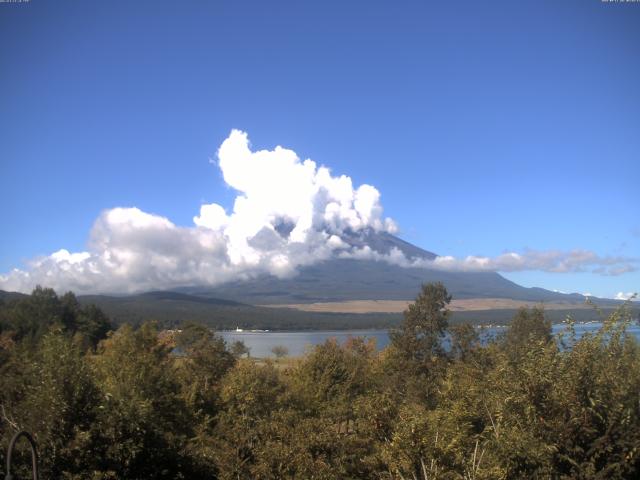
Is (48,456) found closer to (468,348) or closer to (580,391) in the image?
(580,391)

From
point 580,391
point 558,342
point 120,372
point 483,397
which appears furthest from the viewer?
point 120,372

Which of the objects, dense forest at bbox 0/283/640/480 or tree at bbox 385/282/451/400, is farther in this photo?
tree at bbox 385/282/451/400

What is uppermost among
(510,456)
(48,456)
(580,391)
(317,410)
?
(580,391)

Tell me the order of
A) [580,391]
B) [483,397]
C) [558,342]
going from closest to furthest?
[580,391] → [558,342] → [483,397]

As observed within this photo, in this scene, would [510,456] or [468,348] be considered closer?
[510,456]

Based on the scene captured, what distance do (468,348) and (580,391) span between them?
2988cm

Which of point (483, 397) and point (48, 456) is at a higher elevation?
point (483, 397)

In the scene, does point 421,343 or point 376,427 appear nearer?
point 376,427

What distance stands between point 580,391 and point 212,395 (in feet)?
72.0

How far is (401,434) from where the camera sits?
11.1 meters

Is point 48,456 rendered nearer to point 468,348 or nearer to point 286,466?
point 286,466

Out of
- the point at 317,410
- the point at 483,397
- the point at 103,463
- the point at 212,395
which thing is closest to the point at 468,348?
the point at 317,410

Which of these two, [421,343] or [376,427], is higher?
[376,427]

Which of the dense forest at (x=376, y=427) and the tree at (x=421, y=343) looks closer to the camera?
the dense forest at (x=376, y=427)
